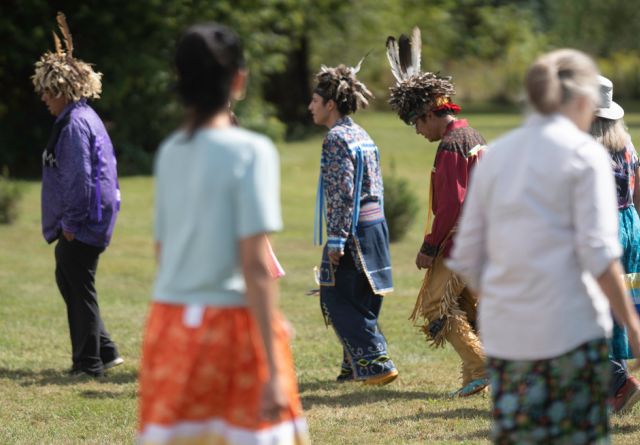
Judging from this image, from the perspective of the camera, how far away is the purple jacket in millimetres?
7246

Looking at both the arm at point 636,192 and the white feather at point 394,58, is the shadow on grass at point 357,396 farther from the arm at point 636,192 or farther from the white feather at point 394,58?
the white feather at point 394,58

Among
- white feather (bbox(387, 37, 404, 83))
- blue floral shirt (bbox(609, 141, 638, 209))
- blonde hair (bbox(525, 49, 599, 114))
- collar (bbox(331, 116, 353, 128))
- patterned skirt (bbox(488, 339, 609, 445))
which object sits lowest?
patterned skirt (bbox(488, 339, 609, 445))

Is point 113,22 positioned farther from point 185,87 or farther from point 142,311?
point 185,87

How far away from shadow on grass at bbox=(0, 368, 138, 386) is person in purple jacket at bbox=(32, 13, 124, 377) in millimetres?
A: 101

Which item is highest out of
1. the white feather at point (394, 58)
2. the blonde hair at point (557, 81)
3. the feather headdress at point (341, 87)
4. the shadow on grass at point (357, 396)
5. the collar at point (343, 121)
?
the white feather at point (394, 58)

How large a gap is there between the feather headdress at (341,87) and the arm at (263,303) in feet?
12.6

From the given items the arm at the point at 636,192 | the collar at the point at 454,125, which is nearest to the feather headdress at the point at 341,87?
the collar at the point at 454,125

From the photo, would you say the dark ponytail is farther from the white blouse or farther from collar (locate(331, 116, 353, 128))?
collar (locate(331, 116, 353, 128))

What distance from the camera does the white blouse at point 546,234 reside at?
3.49 metres

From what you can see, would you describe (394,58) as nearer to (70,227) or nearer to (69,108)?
(69,108)

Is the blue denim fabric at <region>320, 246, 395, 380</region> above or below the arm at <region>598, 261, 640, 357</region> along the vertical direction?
below

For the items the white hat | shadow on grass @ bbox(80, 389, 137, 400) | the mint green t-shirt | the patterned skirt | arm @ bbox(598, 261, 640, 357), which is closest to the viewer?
the mint green t-shirt

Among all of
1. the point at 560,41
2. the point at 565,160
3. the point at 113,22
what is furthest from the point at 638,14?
the point at 565,160

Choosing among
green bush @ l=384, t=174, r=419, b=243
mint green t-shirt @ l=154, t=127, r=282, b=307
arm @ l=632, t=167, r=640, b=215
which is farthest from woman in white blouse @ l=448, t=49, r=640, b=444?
green bush @ l=384, t=174, r=419, b=243
